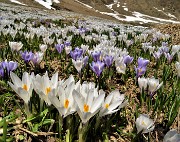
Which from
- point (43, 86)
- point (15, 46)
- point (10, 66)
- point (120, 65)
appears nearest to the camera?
point (43, 86)

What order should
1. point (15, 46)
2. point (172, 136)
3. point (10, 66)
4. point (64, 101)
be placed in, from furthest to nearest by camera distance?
point (15, 46) < point (10, 66) < point (64, 101) < point (172, 136)

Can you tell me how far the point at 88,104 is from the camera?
67.4 inches

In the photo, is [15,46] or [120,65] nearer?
[120,65]

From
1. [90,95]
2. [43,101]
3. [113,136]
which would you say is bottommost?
[113,136]

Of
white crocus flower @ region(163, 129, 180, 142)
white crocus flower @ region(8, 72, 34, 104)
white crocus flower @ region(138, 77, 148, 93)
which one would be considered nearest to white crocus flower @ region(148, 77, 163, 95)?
white crocus flower @ region(138, 77, 148, 93)

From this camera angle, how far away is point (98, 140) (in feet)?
6.34

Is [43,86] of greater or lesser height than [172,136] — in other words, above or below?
above

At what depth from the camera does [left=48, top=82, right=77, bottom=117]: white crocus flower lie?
1.71 meters

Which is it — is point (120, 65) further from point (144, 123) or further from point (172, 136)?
point (172, 136)

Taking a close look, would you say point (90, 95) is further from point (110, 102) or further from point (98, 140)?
point (98, 140)

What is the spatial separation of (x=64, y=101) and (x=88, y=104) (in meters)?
0.19

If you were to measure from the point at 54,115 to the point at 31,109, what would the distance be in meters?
0.20

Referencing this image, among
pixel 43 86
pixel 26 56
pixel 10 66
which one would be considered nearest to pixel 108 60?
pixel 26 56

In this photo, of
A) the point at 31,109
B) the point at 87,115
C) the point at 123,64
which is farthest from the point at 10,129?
the point at 123,64
